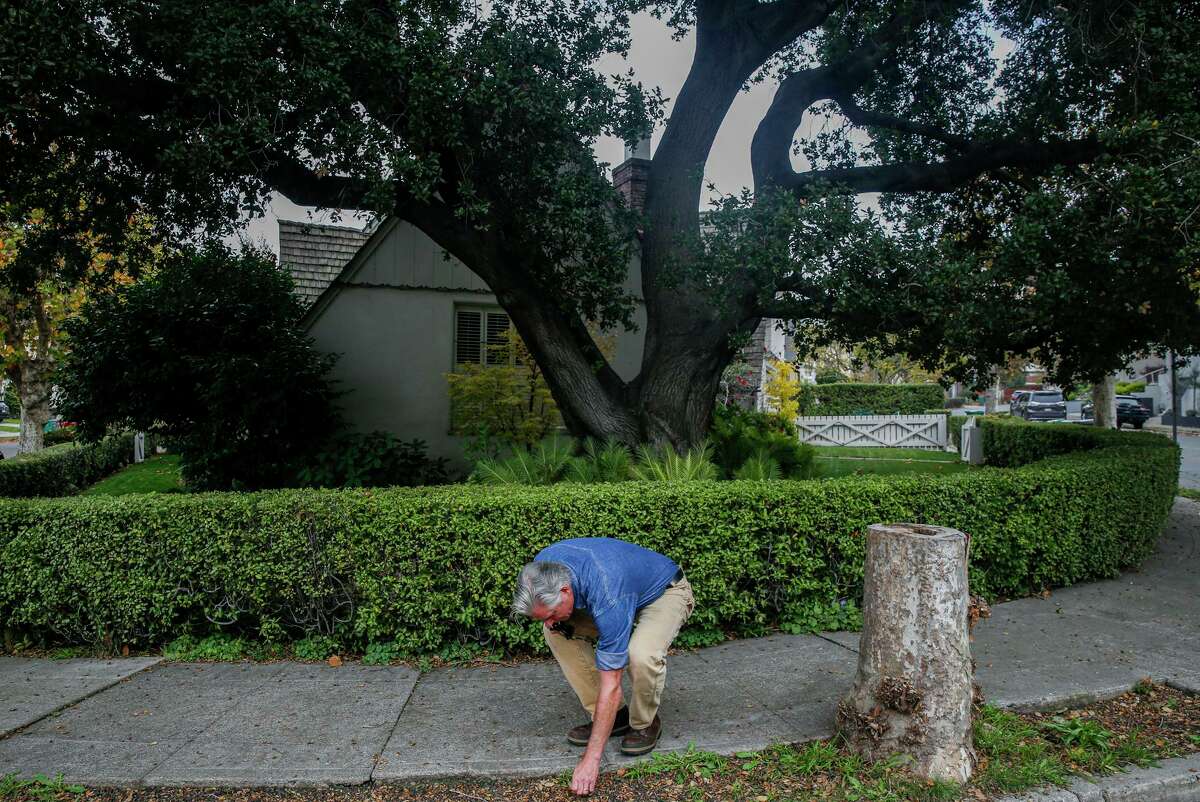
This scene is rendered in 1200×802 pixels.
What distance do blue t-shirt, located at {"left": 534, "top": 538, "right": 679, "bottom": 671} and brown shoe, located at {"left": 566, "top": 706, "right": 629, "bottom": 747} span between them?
2.29 ft

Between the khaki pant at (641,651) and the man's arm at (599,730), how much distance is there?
301 millimetres

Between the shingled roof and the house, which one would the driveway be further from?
the shingled roof

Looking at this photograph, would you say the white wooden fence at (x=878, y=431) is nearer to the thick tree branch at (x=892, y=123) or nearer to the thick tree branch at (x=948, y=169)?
the thick tree branch at (x=892, y=123)

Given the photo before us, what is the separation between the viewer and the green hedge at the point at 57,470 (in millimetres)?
10242

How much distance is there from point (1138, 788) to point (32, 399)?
20262mm

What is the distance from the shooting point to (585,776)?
11.7 ft

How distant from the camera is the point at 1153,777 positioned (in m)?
3.83

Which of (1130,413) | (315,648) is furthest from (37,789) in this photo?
(1130,413)

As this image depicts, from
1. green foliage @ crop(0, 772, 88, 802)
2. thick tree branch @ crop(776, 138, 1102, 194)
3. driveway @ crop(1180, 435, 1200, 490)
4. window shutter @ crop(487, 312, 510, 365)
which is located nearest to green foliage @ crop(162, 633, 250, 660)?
green foliage @ crop(0, 772, 88, 802)

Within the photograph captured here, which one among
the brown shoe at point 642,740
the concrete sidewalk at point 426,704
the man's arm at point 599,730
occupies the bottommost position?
the concrete sidewalk at point 426,704

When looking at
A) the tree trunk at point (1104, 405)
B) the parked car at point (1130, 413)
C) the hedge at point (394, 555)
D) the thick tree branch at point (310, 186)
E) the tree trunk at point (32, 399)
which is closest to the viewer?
the hedge at point (394, 555)

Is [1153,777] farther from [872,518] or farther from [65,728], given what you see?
[65,728]

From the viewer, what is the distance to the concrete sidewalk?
12.9 feet

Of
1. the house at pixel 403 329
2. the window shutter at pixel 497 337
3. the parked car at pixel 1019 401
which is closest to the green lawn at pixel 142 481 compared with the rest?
the house at pixel 403 329
